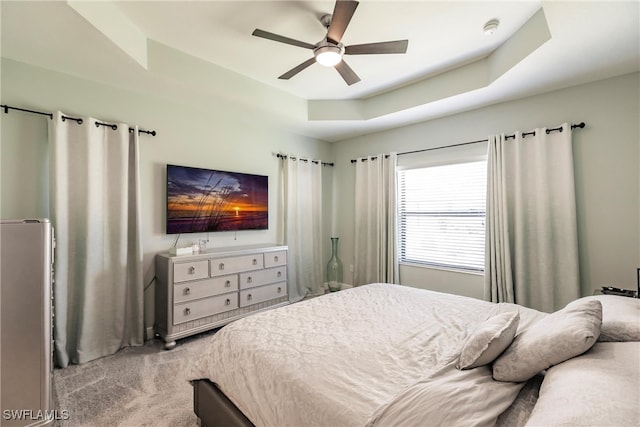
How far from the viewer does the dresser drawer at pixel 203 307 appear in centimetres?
275

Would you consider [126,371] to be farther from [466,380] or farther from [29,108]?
[466,380]

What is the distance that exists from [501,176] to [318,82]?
91.5 inches

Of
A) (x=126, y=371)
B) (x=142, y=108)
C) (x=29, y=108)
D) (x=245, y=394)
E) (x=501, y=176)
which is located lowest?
(x=126, y=371)

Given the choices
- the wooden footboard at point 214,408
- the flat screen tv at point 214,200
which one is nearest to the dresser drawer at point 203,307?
the flat screen tv at point 214,200

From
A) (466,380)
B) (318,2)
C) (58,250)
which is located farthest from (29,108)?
(466,380)

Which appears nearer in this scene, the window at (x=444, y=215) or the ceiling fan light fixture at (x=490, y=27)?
the ceiling fan light fixture at (x=490, y=27)

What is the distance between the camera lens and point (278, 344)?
1467 mm

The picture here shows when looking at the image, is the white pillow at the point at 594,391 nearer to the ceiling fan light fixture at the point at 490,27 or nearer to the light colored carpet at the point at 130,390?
the light colored carpet at the point at 130,390

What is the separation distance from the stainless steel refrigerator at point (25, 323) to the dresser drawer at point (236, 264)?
1465mm

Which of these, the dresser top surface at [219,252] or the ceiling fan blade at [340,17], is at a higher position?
the ceiling fan blade at [340,17]

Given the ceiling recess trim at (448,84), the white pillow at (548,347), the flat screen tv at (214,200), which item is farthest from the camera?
the flat screen tv at (214,200)

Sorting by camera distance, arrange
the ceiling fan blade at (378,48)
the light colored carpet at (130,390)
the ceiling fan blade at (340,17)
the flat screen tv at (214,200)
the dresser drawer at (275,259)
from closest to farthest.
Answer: the ceiling fan blade at (340,17) → the light colored carpet at (130,390) → the ceiling fan blade at (378,48) → the flat screen tv at (214,200) → the dresser drawer at (275,259)

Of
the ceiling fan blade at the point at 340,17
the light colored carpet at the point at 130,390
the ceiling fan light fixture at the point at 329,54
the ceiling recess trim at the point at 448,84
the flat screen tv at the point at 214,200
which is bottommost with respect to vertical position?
the light colored carpet at the point at 130,390

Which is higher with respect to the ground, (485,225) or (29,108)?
(29,108)
